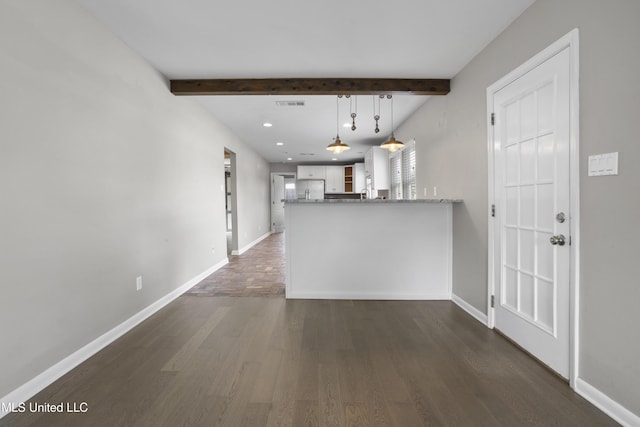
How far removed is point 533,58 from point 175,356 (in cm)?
333

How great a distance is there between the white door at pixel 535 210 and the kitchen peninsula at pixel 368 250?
86cm

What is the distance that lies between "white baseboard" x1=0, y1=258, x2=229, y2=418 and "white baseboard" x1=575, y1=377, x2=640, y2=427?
10.4ft

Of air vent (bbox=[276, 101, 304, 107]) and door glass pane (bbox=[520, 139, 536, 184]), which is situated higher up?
air vent (bbox=[276, 101, 304, 107])

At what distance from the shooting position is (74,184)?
2.07m

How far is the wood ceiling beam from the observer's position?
338cm

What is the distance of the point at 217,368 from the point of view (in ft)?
6.62

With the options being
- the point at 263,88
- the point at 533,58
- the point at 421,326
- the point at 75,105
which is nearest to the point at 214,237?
the point at 263,88

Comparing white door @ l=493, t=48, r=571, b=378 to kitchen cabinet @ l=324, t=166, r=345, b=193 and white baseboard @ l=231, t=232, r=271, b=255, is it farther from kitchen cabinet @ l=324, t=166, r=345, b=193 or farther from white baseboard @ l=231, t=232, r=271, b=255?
kitchen cabinet @ l=324, t=166, r=345, b=193

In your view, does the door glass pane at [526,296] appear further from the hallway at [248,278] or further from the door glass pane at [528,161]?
the hallway at [248,278]

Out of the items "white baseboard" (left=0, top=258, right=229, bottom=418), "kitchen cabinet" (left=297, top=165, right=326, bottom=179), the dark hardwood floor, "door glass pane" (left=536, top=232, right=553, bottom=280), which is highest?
"kitchen cabinet" (left=297, top=165, right=326, bottom=179)

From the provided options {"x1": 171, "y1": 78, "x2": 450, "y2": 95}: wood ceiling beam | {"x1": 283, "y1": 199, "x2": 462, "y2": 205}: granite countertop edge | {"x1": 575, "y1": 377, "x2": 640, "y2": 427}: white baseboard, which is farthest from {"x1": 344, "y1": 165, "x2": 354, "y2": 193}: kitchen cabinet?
{"x1": 575, "y1": 377, "x2": 640, "y2": 427}: white baseboard

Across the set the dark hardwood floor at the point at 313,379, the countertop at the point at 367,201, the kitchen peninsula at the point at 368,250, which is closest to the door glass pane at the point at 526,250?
the dark hardwood floor at the point at 313,379

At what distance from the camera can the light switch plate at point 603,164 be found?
152 centimetres

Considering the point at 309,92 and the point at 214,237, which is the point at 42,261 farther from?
the point at 214,237
